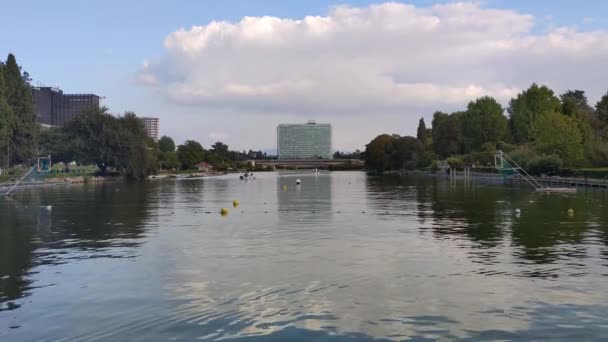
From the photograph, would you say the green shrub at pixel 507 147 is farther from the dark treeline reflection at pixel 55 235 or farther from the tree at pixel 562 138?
the dark treeline reflection at pixel 55 235

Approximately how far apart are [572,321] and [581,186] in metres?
81.3

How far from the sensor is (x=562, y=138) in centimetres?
11588

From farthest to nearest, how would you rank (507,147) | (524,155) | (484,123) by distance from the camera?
1. (484,123)
2. (507,147)
3. (524,155)

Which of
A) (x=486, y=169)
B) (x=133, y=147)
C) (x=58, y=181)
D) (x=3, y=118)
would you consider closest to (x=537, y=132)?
(x=486, y=169)

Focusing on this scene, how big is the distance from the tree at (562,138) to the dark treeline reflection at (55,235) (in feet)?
301

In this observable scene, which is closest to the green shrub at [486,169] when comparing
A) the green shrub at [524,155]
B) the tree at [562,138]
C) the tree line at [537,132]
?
the tree line at [537,132]

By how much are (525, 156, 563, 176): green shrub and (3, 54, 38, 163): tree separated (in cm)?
10416

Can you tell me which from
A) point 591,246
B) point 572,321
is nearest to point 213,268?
point 572,321

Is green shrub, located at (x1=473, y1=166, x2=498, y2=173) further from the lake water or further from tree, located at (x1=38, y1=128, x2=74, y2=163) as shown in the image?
tree, located at (x1=38, y1=128, x2=74, y2=163)

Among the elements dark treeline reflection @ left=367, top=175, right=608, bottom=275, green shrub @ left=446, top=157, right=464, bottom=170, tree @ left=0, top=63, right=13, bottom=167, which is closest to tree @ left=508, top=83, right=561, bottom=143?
green shrub @ left=446, top=157, right=464, bottom=170

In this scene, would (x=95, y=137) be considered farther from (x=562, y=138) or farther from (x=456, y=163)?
(x=562, y=138)

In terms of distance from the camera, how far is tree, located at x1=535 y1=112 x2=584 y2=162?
115750 mm

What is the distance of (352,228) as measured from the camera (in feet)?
126

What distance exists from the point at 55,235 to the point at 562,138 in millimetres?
106703
